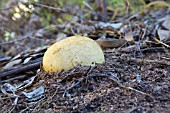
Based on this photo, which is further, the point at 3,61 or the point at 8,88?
the point at 3,61

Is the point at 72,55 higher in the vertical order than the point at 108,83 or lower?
higher

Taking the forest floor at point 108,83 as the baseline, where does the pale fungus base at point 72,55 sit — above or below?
above

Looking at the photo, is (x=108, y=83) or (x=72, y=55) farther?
(x=72, y=55)

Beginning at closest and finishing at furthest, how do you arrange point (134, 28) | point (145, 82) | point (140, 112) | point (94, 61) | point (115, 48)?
point (140, 112) → point (145, 82) → point (94, 61) → point (115, 48) → point (134, 28)

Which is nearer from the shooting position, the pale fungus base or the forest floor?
the forest floor

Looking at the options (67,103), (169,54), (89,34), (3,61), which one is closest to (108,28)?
(89,34)

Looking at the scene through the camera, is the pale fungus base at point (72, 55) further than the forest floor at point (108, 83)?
Yes

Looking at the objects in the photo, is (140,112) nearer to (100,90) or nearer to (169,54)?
(100,90)

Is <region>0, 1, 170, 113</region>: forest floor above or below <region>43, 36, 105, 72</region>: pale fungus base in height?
below
